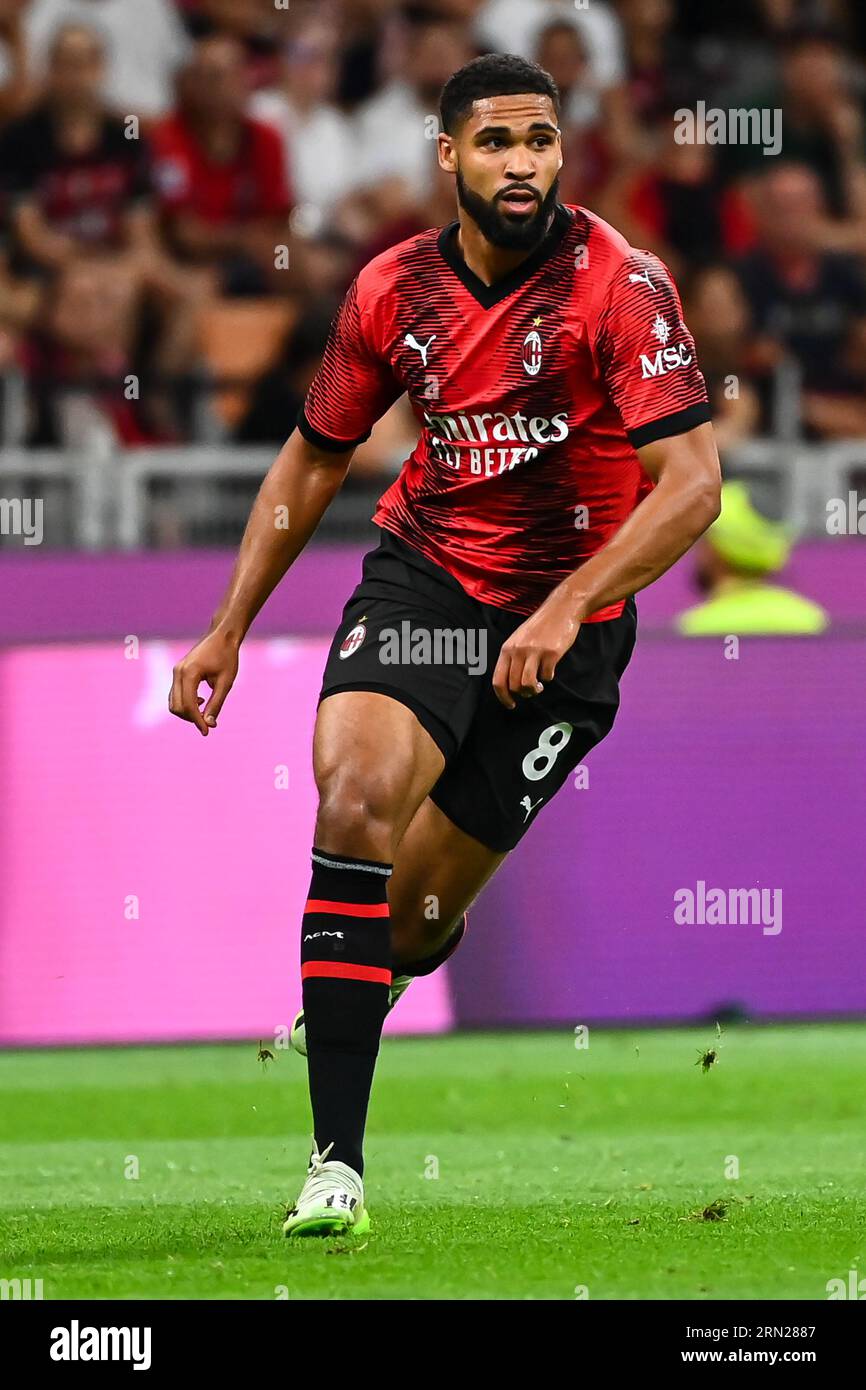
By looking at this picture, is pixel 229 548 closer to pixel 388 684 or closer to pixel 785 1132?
pixel 785 1132

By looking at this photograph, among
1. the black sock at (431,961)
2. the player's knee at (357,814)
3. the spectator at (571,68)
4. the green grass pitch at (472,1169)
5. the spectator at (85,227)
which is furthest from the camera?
the spectator at (571,68)

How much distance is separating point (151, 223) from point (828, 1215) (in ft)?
26.8

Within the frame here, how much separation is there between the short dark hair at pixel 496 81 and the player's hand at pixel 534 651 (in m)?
1.19

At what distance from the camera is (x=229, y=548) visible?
10.4m

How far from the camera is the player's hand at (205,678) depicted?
5.70 meters

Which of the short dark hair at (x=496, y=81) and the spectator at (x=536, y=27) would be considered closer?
the short dark hair at (x=496, y=81)

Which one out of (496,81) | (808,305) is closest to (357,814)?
(496,81)

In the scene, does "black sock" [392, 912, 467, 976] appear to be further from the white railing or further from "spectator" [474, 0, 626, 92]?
"spectator" [474, 0, 626, 92]

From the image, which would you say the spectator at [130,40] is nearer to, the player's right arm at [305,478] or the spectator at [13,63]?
the spectator at [13,63]

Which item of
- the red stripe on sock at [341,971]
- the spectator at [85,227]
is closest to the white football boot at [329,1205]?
the red stripe on sock at [341,971]

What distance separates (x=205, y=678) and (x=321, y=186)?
751 centimetres

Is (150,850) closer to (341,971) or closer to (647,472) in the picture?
(341,971)
